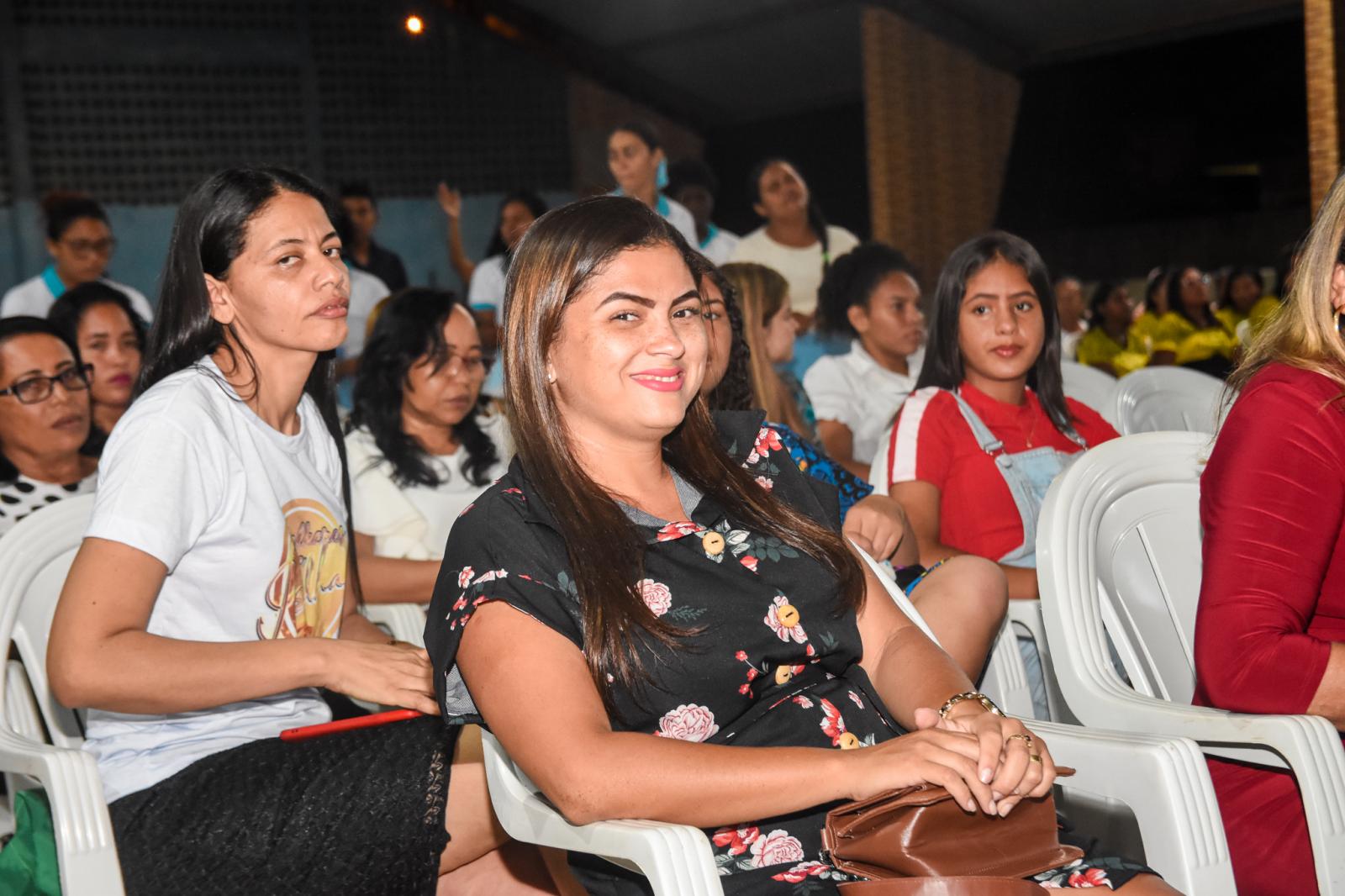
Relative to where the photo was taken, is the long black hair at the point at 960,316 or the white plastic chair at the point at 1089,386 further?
the white plastic chair at the point at 1089,386

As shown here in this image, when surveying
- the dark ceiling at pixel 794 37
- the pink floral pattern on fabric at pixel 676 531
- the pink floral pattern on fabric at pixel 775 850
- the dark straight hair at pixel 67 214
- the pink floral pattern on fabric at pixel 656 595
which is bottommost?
the pink floral pattern on fabric at pixel 775 850

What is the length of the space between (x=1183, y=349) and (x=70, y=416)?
184 inches

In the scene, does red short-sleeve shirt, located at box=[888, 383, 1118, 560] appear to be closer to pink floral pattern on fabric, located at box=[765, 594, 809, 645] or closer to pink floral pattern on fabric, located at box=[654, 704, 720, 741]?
pink floral pattern on fabric, located at box=[765, 594, 809, 645]

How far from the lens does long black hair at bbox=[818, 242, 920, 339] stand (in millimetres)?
4168

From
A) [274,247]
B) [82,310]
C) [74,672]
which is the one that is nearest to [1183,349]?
[82,310]

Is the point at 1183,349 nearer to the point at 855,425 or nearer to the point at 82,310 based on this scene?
the point at 855,425

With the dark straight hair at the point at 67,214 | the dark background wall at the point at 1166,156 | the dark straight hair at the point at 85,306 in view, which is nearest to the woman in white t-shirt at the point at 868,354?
the dark background wall at the point at 1166,156

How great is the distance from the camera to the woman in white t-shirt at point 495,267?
Answer: 597cm

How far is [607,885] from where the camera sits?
4.80 ft

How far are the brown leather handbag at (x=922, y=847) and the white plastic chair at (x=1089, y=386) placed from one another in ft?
7.93

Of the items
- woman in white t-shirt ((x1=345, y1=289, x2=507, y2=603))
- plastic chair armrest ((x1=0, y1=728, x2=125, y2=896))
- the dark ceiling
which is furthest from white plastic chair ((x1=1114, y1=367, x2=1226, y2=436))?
plastic chair armrest ((x1=0, y1=728, x2=125, y2=896))

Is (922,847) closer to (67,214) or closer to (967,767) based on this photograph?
(967,767)

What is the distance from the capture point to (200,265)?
6.29 ft

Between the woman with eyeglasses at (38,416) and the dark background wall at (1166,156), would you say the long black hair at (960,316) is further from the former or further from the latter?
the dark background wall at (1166,156)
